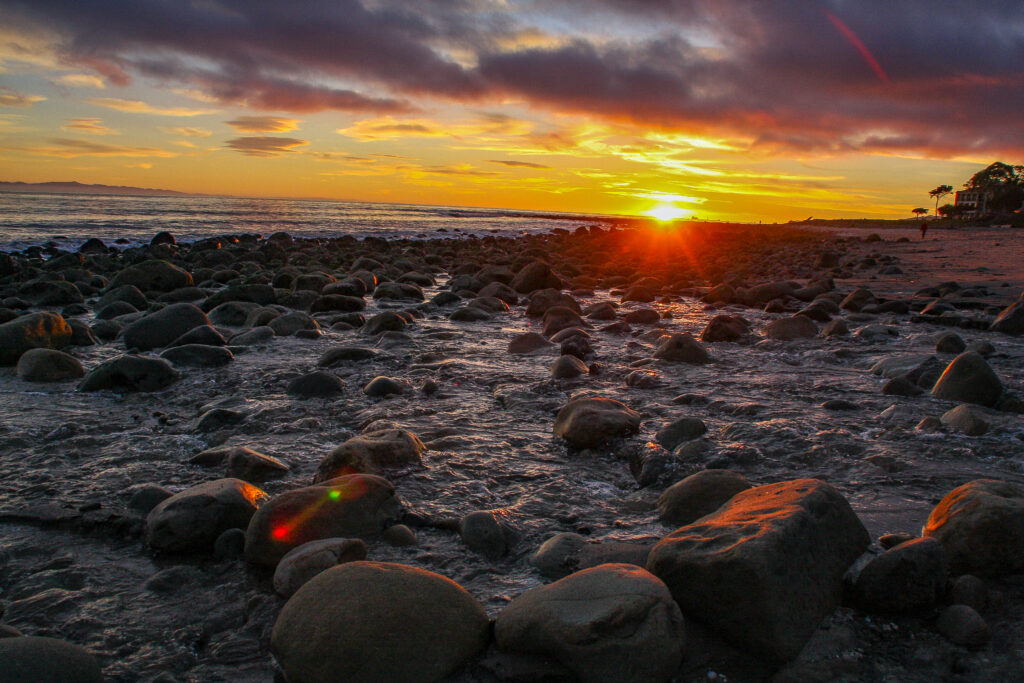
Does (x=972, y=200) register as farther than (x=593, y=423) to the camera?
Yes

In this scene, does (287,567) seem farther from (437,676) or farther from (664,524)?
(664,524)

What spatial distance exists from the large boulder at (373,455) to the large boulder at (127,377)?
7.23ft

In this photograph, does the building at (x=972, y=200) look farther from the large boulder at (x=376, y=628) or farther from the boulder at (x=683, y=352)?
the large boulder at (x=376, y=628)

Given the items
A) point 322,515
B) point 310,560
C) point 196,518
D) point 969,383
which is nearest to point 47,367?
point 196,518

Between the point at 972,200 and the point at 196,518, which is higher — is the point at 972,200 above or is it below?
above

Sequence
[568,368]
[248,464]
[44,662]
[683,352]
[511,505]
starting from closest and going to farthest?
1. [44,662]
2. [511,505]
3. [248,464]
4. [568,368]
5. [683,352]

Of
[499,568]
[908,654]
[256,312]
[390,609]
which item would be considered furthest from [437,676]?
[256,312]

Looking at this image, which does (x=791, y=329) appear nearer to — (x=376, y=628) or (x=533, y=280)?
(x=533, y=280)

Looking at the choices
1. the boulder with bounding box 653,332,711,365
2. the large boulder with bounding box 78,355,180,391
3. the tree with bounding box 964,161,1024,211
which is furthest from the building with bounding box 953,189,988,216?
the large boulder with bounding box 78,355,180,391

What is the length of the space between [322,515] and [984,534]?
2.34 meters

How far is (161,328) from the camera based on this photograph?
230 inches

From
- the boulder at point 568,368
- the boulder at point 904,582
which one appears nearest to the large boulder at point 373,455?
the boulder at point 568,368

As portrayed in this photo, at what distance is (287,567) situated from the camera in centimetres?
198

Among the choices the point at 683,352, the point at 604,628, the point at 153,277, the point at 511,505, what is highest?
the point at 153,277
